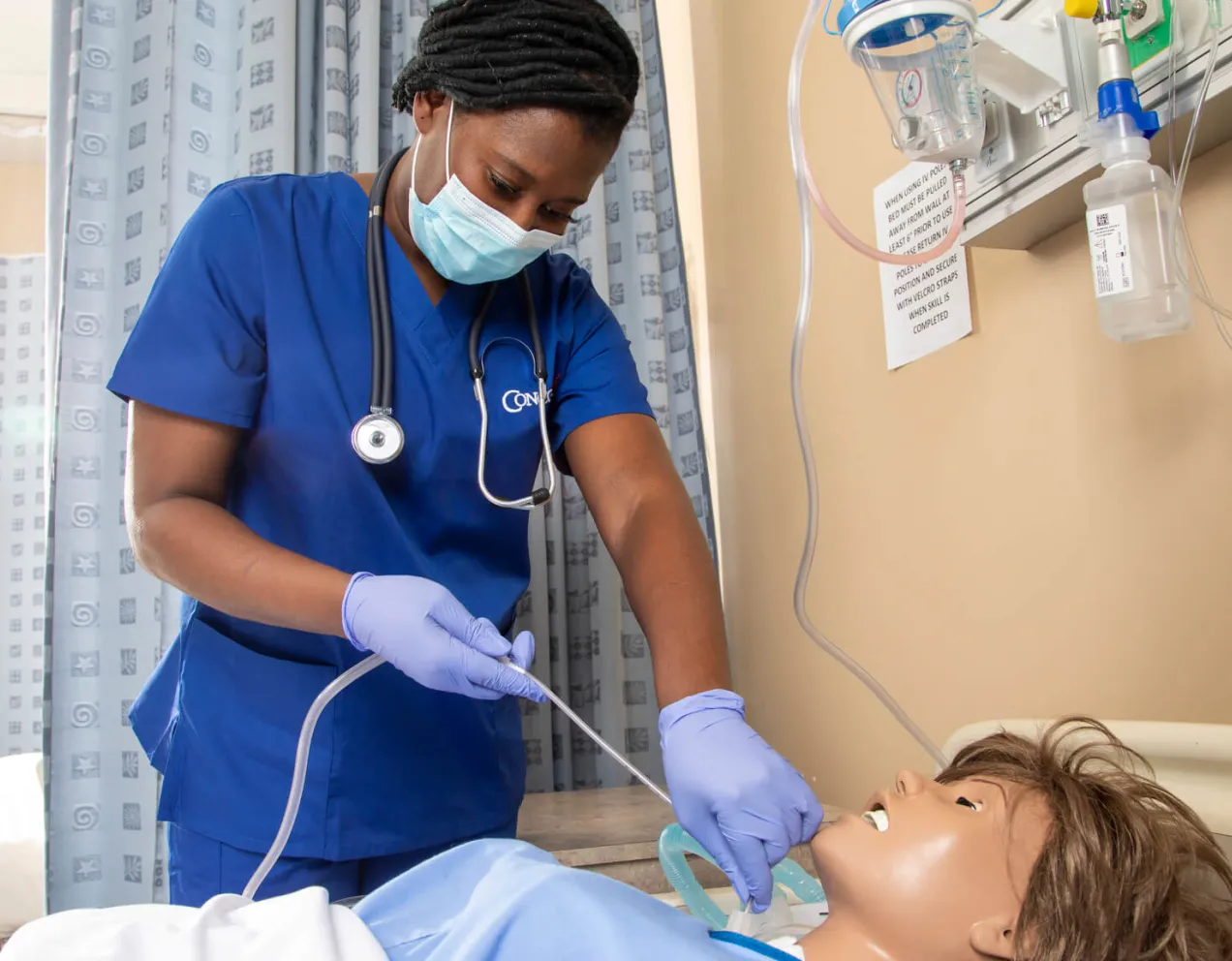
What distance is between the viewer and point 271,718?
1145mm

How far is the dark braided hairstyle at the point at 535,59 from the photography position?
1.07 m

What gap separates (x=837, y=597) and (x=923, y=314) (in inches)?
19.1

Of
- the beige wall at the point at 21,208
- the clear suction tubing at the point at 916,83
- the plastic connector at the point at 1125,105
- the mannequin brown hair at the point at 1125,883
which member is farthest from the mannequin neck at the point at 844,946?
the beige wall at the point at 21,208

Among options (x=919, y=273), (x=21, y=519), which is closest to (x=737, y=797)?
(x=919, y=273)

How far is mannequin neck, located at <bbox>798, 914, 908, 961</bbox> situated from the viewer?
34.5 inches

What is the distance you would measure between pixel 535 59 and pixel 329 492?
0.52 m

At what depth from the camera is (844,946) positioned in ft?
2.91

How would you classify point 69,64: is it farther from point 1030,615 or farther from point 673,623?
point 1030,615

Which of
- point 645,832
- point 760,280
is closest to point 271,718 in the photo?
point 645,832

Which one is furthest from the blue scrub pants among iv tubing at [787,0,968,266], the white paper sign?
the white paper sign

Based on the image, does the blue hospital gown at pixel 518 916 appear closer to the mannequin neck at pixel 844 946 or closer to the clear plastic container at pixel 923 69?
the mannequin neck at pixel 844 946

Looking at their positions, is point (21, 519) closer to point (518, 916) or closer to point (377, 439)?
point (377, 439)

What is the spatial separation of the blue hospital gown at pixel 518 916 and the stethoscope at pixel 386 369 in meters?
0.38

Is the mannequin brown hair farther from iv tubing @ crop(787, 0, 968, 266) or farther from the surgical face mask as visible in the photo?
the surgical face mask
